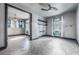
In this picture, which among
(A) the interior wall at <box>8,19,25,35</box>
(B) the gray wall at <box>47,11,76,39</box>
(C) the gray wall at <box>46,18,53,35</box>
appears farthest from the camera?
(A) the interior wall at <box>8,19,25,35</box>

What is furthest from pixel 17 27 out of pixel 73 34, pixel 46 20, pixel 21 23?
pixel 73 34

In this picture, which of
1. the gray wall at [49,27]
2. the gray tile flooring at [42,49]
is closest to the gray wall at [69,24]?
the gray tile flooring at [42,49]

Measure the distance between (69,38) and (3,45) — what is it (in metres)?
4.03

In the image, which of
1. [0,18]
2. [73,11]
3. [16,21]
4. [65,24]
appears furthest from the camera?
[16,21]

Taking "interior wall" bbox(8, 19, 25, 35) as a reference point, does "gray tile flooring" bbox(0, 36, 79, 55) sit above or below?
below

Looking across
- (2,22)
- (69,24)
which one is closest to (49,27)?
(69,24)

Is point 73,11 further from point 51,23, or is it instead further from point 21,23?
point 21,23

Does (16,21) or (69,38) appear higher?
(16,21)

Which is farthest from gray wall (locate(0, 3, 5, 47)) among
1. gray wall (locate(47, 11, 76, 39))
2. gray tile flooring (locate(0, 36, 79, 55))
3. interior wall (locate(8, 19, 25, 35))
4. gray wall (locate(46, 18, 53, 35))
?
gray wall (locate(46, 18, 53, 35))

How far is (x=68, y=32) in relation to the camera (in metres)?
4.85

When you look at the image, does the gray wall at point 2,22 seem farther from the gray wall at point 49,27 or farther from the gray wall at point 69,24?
the gray wall at point 49,27

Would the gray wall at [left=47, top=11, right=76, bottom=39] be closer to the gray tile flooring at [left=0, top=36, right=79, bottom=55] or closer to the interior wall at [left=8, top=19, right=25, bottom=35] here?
the gray tile flooring at [left=0, top=36, right=79, bottom=55]

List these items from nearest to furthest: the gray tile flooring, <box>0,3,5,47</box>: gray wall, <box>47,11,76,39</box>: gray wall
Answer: the gray tile flooring
<box>0,3,5,47</box>: gray wall
<box>47,11,76,39</box>: gray wall

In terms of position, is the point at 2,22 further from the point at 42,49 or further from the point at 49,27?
the point at 49,27
